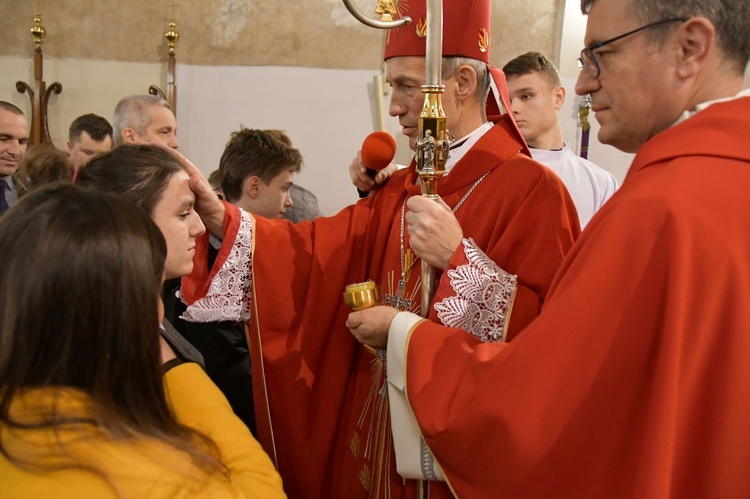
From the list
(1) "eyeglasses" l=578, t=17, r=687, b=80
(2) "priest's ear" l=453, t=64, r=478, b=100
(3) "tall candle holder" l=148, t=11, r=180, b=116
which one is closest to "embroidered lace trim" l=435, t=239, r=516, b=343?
(1) "eyeglasses" l=578, t=17, r=687, b=80

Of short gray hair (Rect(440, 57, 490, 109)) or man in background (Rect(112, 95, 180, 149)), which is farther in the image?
man in background (Rect(112, 95, 180, 149))

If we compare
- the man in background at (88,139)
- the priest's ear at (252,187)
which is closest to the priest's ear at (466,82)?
the priest's ear at (252,187)

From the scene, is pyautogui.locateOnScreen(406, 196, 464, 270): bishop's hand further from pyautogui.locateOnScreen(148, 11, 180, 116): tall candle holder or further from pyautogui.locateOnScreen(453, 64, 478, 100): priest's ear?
pyautogui.locateOnScreen(148, 11, 180, 116): tall candle holder

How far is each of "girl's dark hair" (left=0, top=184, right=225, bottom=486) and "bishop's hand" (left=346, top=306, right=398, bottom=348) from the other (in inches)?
26.3

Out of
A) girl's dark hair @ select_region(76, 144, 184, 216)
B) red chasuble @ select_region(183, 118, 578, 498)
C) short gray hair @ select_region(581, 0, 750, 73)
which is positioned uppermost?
short gray hair @ select_region(581, 0, 750, 73)

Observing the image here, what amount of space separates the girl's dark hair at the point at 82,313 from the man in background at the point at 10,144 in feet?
10.6

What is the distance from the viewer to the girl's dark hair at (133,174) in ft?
6.66

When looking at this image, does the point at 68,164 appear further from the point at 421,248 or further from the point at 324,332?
the point at 421,248

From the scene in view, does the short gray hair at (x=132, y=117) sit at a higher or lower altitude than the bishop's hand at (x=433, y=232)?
Result: higher

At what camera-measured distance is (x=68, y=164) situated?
4.30 meters

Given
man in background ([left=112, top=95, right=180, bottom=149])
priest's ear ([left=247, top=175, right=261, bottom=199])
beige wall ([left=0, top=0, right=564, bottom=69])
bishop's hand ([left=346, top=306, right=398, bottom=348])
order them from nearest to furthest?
bishop's hand ([left=346, top=306, right=398, bottom=348])
priest's ear ([left=247, top=175, right=261, bottom=199])
man in background ([left=112, top=95, right=180, bottom=149])
beige wall ([left=0, top=0, right=564, bottom=69])

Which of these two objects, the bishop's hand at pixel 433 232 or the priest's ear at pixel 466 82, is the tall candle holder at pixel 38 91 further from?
the bishop's hand at pixel 433 232

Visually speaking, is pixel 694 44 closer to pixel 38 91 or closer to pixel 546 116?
pixel 546 116

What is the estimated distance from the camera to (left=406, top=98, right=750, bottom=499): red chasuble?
133 centimetres
